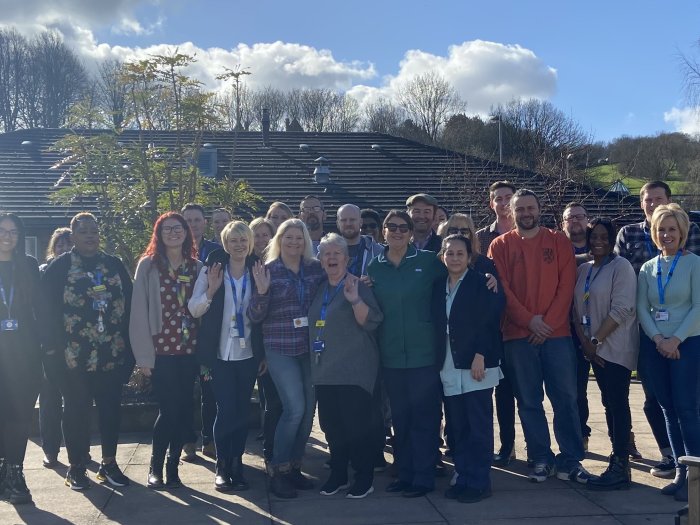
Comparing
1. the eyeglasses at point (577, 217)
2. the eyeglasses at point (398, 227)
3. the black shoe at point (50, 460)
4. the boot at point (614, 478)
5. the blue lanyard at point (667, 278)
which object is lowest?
the black shoe at point (50, 460)

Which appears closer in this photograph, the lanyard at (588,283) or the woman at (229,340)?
the woman at (229,340)

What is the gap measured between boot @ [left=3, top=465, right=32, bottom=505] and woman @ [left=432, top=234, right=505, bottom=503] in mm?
3007

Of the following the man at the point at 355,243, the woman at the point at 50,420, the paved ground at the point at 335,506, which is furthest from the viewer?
the woman at the point at 50,420

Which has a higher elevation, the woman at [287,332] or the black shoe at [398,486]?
the woman at [287,332]

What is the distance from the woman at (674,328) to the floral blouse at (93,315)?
3.91m

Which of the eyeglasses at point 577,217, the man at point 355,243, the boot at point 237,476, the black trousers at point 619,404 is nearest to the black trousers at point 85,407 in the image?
the boot at point 237,476

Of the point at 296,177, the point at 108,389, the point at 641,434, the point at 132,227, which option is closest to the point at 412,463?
the point at 108,389

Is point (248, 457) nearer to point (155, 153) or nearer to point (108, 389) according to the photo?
point (108, 389)

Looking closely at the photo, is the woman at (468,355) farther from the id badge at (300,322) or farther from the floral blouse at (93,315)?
the floral blouse at (93,315)

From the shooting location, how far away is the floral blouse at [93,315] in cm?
589

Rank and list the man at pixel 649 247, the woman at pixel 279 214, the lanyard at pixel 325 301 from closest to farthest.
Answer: the lanyard at pixel 325 301, the man at pixel 649 247, the woman at pixel 279 214

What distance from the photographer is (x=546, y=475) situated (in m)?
6.06

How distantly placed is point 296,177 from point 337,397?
17.5 meters

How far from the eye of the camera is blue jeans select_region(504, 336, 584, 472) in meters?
5.96
